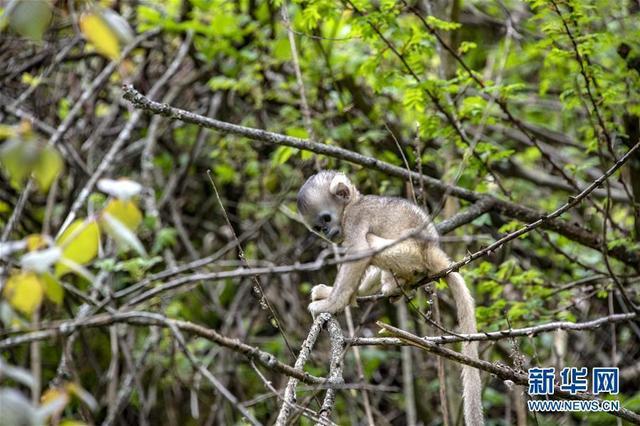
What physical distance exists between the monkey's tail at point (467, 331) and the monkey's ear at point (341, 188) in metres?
0.87

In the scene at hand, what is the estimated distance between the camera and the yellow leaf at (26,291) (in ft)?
6.72

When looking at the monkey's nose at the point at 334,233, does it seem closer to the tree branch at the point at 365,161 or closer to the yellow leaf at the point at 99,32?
the tree branch at the point at 365,161

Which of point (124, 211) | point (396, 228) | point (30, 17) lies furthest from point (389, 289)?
point (30, 17)

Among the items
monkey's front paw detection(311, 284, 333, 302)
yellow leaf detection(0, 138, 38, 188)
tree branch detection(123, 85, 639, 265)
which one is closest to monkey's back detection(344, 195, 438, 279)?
tree branch detection(123, 85, 639, 265)

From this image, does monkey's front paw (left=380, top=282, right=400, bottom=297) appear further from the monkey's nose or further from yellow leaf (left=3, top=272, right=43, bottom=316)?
yellow leaf (left=3, top=272, right=43, bottom=316)

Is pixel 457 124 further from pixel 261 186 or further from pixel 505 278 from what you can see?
pixel 261 186

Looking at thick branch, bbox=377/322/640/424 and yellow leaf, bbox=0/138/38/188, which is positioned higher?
thick branch, bbox=377/322/640/424

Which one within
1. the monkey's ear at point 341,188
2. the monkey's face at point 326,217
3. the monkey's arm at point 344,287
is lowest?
the monkey's arm at point 344,287

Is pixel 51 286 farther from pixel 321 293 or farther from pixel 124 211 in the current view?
pixel 321 293

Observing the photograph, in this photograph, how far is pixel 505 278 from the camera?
5793 mm

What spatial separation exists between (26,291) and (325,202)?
348 centimetres

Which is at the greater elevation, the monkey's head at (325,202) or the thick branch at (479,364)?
the monkey's head at (325,202)

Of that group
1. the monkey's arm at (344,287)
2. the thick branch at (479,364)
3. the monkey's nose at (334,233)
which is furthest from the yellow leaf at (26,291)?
the monkey's nose at (334,233)

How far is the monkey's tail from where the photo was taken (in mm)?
3912
